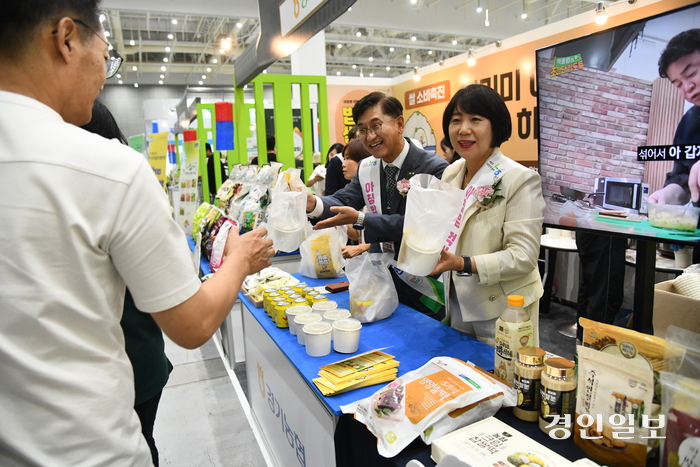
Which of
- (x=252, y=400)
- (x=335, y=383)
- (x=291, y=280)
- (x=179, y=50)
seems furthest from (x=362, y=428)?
(x=179, y=50)

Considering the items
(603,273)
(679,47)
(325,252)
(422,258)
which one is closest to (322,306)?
(422,258)

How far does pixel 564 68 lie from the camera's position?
2.35 meters

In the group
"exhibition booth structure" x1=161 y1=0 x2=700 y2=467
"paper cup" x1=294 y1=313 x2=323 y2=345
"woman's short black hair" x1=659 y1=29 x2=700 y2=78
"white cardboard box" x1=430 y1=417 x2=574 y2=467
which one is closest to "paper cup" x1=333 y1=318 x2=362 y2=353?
"exhibition booth structure" x1=161 y1=0 x2=700 y2=467

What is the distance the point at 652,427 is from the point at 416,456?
1.71ft

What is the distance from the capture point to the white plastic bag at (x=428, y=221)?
153 cm

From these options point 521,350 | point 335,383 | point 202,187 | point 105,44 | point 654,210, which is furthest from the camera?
point 202,187

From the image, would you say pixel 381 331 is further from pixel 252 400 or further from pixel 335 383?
pixel 252 400

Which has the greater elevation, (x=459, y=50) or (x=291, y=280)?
(x=459, y=50)

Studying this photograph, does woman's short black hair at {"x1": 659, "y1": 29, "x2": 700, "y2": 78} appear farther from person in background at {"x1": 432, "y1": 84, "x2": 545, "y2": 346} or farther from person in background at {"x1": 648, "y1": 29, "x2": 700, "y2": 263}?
person in background at {"x1": 432, "y1": 84, "x2": 545, "y2": 346}

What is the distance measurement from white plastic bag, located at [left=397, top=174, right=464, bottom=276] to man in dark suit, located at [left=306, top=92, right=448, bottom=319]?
555 millimetres

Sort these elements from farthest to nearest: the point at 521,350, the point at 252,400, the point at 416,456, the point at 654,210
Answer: the point at 252,400
the point at 654,210
the point at 521,350
the point at 416,456

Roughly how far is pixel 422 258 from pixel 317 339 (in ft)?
1.69

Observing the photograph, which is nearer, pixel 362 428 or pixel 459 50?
pixel 362 428

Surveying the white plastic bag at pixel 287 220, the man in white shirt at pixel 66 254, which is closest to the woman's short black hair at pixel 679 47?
the white plastic bag at pixel 287 220
